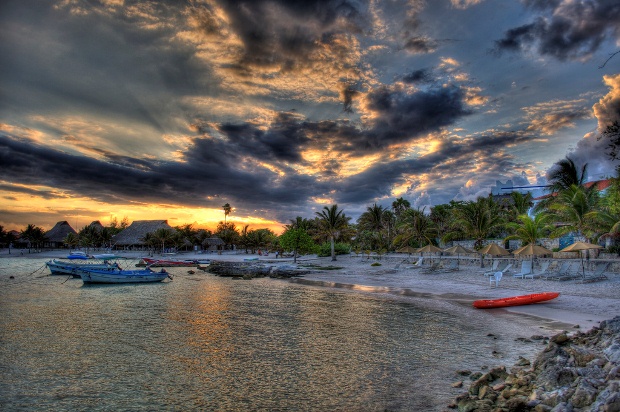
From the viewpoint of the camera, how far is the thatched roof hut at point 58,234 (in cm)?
11350

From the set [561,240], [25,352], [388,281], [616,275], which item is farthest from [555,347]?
[561,240]

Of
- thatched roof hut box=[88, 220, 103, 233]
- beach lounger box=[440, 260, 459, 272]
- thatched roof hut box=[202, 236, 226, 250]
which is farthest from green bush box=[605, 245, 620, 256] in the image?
thatched roof hut box=[88, 220, 103, 233]

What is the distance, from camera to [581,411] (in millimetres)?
5703

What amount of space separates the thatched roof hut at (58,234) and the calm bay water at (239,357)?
4428 inches

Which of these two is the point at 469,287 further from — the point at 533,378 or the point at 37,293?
the point at 37,293

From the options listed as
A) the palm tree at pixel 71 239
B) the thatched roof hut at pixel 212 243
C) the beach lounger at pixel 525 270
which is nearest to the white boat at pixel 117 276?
the beach lounger at pixel 525 270

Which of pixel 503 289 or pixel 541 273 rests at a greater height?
pixel 541 273

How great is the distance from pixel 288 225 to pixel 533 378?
8039 centimetres

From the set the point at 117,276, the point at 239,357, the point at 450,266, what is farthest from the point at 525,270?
the point at 117,276

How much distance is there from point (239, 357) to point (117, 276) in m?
32.1

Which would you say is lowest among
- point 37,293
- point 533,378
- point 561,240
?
point 37,293

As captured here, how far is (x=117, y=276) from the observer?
37781 millimetres

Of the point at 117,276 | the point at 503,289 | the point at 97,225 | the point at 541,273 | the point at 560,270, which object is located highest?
the point at 97,225

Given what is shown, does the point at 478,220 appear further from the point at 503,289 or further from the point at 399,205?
the point at 399,205
